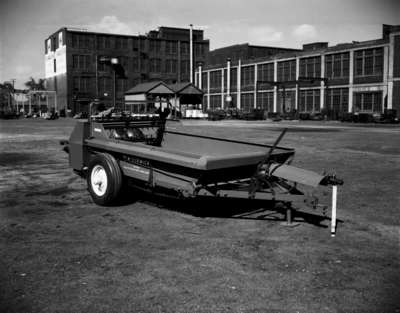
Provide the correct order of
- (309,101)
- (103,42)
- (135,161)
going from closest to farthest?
(135,161), (309,101), (103,42)

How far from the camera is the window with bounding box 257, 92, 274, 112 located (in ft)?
218

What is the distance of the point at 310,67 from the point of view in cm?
6084

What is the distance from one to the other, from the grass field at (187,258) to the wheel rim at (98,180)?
293 mm

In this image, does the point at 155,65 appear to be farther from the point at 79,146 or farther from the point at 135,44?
the point at 79,146

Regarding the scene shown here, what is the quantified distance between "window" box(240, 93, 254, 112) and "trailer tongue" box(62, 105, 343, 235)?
63.4 m

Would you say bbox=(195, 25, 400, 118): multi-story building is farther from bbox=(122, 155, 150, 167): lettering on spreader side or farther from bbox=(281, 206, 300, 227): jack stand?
bbox=(122, 155, 150, 167): lettering on spreader side

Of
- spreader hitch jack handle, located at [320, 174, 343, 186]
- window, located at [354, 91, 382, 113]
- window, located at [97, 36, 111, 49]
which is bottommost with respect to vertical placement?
spreader hitch jack handle, located at [320, 174, 343, 186]

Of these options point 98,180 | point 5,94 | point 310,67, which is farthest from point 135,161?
point 5,94

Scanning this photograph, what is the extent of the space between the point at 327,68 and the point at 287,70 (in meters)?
Answer: 7.75

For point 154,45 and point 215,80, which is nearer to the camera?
point 215,80

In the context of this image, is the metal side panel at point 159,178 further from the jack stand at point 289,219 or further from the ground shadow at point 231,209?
the jack stand at point 289,219

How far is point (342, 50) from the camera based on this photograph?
55531 mm

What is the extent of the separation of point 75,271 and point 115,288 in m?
0.61

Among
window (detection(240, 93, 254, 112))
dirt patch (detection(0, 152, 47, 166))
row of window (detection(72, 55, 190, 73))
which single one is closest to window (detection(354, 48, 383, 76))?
window (detection(240, 93, 254, 112))
